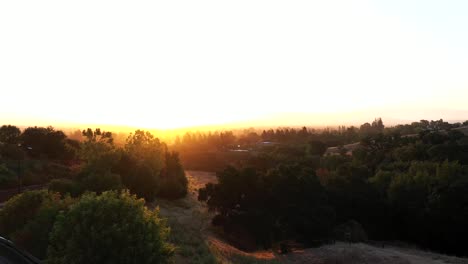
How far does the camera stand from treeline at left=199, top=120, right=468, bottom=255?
36.8 metres

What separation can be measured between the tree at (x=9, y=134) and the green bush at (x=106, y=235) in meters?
48.3

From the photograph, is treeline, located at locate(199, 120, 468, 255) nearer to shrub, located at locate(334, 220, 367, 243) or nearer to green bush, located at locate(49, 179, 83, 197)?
shrub, located at locate(334, 220, 367, 243)

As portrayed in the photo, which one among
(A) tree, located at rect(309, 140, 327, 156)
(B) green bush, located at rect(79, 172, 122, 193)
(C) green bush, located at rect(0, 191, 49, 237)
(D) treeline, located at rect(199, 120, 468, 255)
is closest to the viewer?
(C) green bush, located at rect(0, 191, 49, 237)

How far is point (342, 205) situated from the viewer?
43.7m

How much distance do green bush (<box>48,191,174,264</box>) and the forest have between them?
4cm

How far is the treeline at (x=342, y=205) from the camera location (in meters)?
36.8

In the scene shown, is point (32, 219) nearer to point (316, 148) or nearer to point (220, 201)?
point (220, 201)

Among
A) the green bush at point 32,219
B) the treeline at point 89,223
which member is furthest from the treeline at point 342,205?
the green bush at point 32,219

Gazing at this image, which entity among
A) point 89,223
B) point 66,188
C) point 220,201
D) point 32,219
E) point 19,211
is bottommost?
point 220,201

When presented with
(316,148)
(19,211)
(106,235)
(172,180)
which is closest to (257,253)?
(19,211)

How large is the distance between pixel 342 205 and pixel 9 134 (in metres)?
47.1

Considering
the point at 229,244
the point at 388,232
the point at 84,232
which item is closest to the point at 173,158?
the point at 229,244

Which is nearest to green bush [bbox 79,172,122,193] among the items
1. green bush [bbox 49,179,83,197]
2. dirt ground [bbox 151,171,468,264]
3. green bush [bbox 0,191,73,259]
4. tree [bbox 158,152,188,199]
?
green bush [bbox 49,179,83,197]

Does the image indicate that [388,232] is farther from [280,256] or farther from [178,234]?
[178,234]
